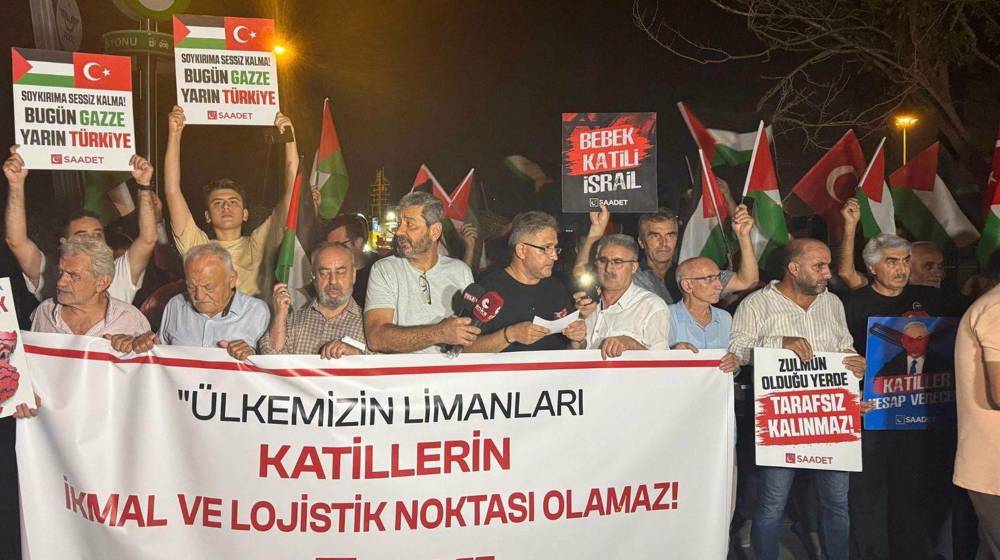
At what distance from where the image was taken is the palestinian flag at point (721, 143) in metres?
6.61

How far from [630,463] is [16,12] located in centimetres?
811

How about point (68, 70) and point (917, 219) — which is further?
point (917, 219)

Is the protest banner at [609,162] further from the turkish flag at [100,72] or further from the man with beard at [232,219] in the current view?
the turkish flag at [100,72]

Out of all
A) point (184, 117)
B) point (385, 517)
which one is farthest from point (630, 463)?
point (184, 117)

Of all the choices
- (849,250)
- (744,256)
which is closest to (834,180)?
(849,250)

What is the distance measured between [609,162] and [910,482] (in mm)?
2387

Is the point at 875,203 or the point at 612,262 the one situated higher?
the point at 875,203

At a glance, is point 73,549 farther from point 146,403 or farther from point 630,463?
point 630,463

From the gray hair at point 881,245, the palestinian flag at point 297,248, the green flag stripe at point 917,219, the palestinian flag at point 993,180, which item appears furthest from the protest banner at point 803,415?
the palestinian flag at point 297,248

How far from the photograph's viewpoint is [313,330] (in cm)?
458

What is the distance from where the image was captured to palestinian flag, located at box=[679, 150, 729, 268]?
19.0 feet

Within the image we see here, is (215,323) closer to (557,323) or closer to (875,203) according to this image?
(557,323)

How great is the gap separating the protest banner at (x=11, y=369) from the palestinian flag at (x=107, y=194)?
2030 millimetres

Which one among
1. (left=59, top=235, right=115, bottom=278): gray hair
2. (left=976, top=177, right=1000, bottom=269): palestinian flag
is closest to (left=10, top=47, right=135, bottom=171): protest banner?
(left=59, top=235, right=115, bottom=278): gray hair
